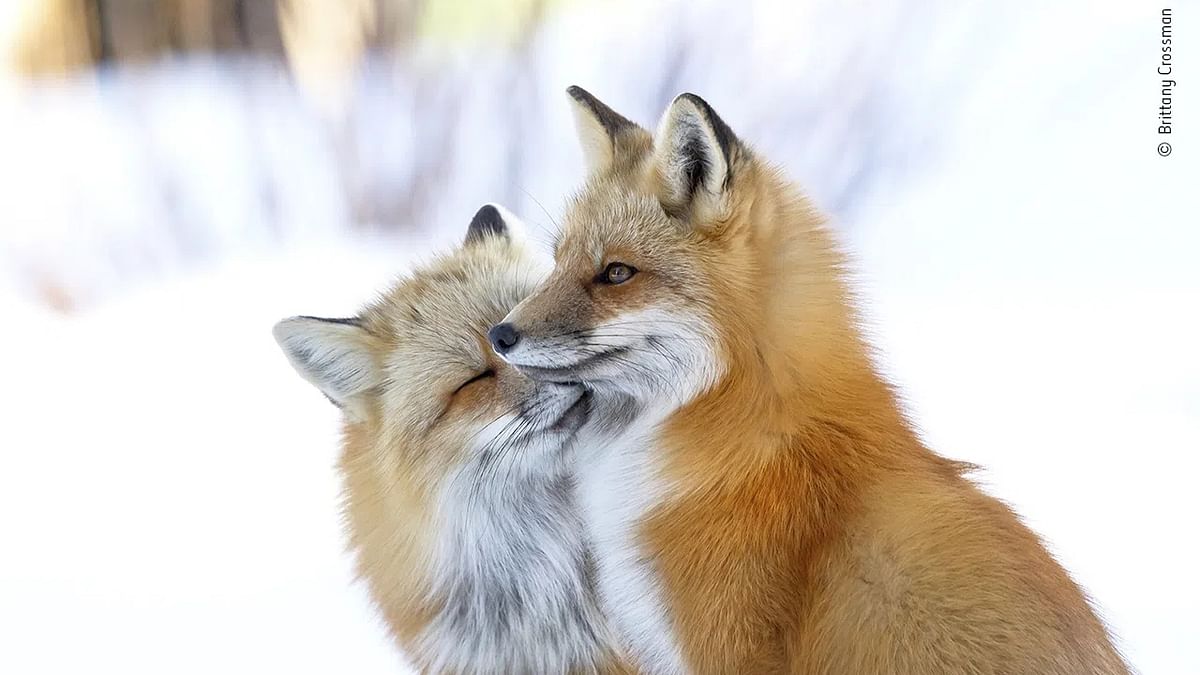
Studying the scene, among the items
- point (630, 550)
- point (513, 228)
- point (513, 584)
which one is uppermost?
point (513, 228)

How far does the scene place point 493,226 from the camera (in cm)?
163

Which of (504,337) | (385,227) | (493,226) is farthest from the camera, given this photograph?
(385,227)

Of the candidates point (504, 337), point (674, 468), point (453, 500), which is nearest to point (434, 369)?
point (453, 500)

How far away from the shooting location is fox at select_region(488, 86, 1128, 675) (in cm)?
113

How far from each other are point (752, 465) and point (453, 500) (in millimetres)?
508

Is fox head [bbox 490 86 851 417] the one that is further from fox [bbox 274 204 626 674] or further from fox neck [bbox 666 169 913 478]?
fox [bbox 274 204 626 674]

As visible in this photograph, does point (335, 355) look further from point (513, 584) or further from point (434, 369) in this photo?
point (513, 584)

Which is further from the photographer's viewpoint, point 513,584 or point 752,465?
point 513,584

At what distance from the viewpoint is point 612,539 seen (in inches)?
50.1

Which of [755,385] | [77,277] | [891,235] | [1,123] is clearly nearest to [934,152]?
[891,235]

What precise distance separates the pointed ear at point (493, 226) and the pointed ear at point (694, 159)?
16.6 inches

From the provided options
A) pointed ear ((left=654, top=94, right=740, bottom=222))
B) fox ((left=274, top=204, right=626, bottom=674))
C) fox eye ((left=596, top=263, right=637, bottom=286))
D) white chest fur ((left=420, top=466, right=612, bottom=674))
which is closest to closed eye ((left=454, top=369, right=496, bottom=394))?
fox ((left=274, top=204, right=626, bottom=674))

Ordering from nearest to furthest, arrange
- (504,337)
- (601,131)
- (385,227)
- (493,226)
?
(504,337), (601,131), (493,226), (385,227)

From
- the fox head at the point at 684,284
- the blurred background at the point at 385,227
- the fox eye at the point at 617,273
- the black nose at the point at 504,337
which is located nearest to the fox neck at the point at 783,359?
the fox head at the point at 684,284
